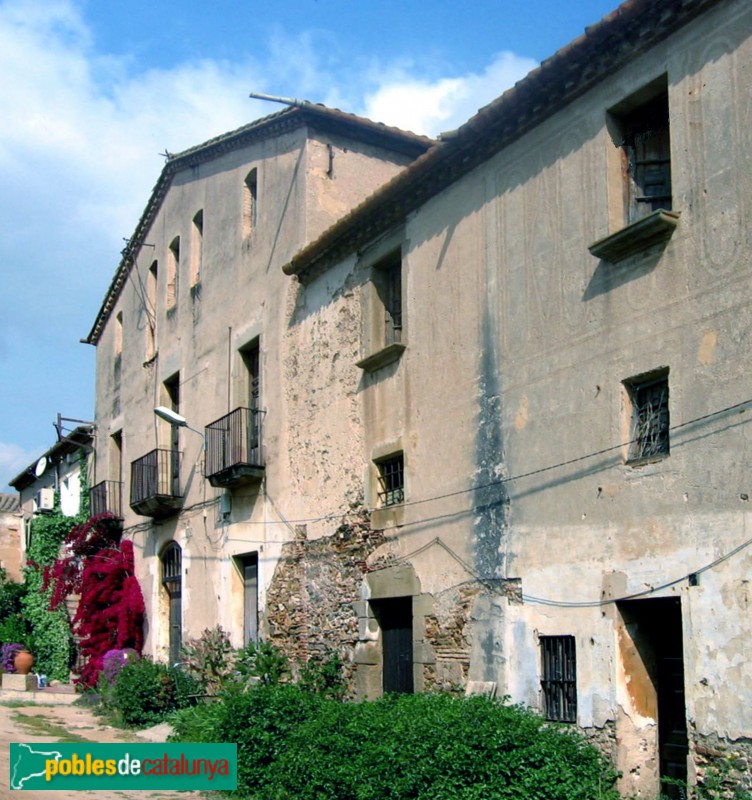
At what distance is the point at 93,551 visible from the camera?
2395 cm

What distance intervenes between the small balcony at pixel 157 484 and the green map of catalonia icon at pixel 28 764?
7.81 m

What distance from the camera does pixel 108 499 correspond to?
2466 cm

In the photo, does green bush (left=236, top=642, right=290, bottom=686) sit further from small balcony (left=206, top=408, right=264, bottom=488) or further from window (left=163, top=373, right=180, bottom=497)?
window (left=163, top=373, right=180, bottom=497)

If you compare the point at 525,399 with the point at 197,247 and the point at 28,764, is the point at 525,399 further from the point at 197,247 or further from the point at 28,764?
the point at 197,247

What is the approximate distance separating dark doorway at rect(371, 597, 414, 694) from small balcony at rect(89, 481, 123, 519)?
12.2 m

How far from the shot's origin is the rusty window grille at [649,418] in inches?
365

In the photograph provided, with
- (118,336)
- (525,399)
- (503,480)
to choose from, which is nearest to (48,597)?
(118,336)

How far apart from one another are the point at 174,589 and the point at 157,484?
88.0 inches

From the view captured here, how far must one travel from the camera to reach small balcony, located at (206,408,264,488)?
16.7 m

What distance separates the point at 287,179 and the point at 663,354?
30.7ft

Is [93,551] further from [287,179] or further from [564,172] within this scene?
[564,172]

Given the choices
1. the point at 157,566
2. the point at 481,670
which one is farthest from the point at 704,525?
the point at 157,566

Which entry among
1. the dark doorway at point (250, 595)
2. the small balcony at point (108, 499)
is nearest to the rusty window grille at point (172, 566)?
the small balcony at point (108, 499)

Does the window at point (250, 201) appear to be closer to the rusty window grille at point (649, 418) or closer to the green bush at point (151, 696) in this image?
the green bush at point (151, 696)
